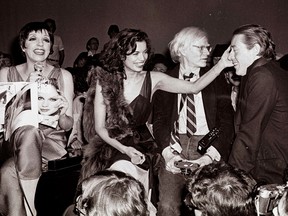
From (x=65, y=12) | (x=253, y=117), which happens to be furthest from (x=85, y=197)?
(x=65, y=12)

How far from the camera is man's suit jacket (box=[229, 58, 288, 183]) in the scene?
2.79 meters

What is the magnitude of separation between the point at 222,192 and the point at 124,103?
1.57m

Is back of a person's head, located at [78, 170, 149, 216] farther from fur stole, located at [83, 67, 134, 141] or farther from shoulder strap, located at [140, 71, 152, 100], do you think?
shoulder strap, located at [140, 71, 152, 100]

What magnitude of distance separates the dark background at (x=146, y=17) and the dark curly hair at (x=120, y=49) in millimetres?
5676

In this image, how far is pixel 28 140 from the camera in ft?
11.7

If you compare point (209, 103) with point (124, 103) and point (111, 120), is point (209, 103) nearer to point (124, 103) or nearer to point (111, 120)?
point (124, 103)

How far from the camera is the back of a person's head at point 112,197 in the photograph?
1944 mm

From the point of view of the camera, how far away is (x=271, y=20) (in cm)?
879

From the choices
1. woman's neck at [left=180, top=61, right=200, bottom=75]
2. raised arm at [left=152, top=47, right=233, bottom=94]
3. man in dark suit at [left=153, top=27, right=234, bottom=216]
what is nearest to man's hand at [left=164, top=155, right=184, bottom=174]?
man in dark suit at [left=153, top=27, right=234, bottom=216]

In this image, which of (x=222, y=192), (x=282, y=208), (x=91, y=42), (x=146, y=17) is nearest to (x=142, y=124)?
(x=222, y=192)

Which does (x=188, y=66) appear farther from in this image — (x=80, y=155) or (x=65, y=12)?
(x=65, y=12)

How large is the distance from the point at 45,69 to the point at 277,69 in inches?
68.6

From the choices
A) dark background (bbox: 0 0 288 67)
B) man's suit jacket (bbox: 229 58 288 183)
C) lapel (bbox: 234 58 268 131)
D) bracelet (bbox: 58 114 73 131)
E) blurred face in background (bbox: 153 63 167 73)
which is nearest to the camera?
man's suit jacket (bbox: 229 58 288 183)

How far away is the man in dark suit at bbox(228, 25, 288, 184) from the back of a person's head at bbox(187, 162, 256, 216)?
0.66 m
